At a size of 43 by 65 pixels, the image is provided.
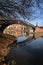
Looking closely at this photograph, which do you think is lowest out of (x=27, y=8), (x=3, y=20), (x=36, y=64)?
(x=36, y=64)

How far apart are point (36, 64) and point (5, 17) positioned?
3981 millimetres

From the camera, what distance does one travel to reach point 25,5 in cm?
1163

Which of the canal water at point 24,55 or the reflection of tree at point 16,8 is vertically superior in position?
the reflection of tree at point 16,8

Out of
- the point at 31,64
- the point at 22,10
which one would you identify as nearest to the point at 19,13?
the point at 22,10

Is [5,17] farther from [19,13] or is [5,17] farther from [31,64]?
[31,64]

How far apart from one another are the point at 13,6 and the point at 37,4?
5.40 feet

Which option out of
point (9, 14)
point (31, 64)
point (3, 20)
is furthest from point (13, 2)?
point (31, 64)

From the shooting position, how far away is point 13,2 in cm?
1152

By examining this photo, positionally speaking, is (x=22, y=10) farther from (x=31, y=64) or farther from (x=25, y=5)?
(x=31, y=64)

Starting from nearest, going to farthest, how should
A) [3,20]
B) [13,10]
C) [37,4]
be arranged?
[37,4] < [13,10] < [3,20]

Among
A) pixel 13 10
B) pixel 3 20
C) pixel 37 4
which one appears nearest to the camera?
pixel 37 4

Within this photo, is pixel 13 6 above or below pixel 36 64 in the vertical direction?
above

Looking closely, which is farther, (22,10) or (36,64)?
(22,10)

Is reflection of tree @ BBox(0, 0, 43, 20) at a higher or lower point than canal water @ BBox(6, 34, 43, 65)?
higher
